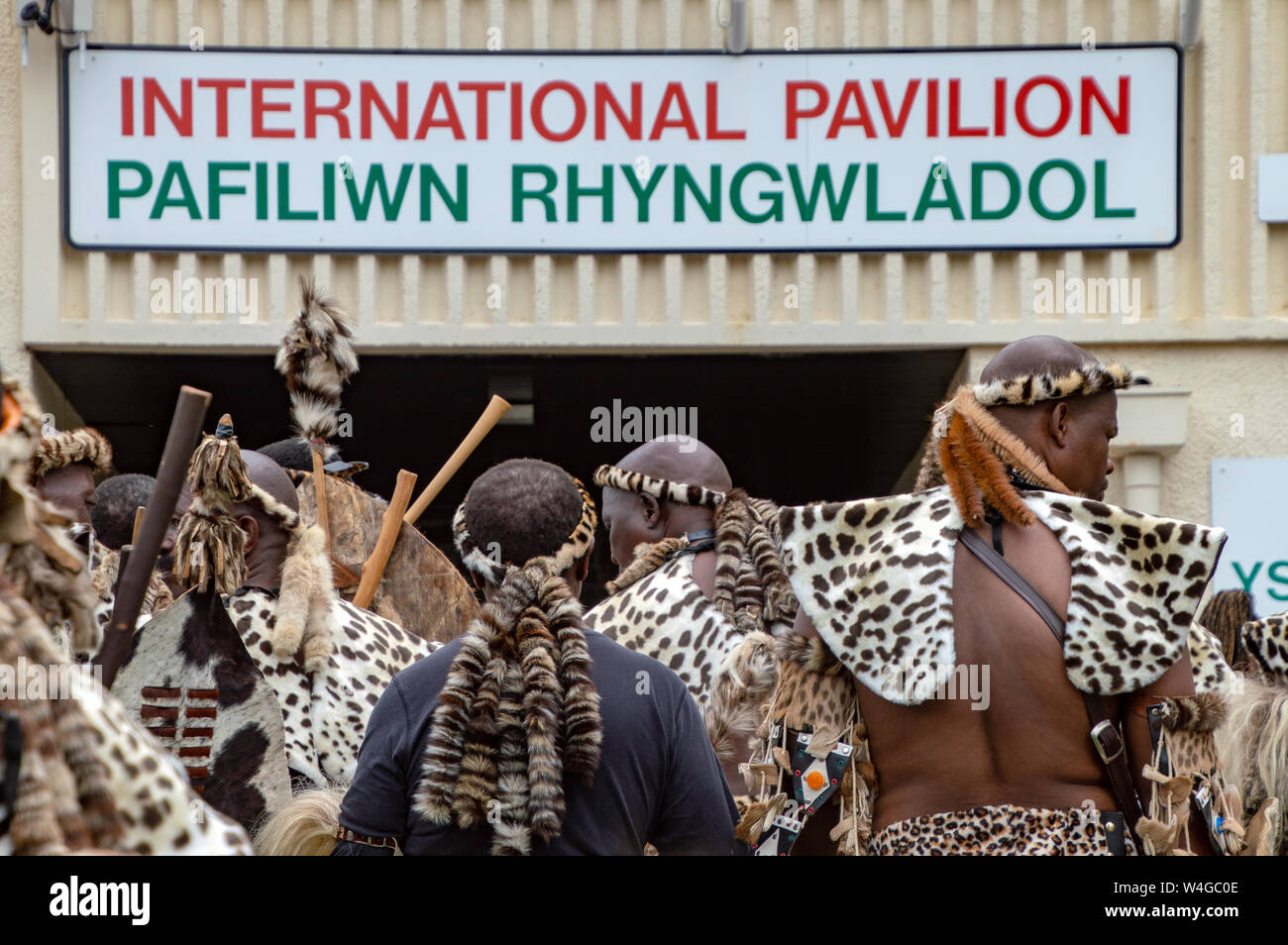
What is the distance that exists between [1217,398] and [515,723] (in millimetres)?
6494

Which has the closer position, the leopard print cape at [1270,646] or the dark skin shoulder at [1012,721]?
the dark skin shoulder at [1012,721]

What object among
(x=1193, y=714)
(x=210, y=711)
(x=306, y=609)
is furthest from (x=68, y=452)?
(x=1193, y=714)

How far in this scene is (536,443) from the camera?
34.2ft

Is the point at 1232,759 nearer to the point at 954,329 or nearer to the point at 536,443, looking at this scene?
the point at 954,329

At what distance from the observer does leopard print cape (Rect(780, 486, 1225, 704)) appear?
2.59 m

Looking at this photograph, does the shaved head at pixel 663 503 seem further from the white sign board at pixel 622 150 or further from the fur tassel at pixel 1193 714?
the white sign board at pixel 622 150

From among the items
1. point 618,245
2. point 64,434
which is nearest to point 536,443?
point 618,245

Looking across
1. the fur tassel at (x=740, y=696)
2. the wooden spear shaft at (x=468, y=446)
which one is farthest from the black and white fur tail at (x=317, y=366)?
the fur tassel at (x=740, y=696)

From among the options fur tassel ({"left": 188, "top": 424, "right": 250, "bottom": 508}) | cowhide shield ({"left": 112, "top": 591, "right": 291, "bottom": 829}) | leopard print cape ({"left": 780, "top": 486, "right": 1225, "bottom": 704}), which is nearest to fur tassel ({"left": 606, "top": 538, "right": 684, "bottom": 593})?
fur tassel ({"left": 188, "top": 424, "right": 250, "bottom": 508})

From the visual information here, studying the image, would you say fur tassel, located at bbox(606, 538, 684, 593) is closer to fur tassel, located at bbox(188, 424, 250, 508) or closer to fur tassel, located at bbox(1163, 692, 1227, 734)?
fur tassel, located at bbox(188, 424, 250, 508)

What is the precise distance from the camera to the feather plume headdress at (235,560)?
137 inches

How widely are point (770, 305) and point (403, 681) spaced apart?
223 inches

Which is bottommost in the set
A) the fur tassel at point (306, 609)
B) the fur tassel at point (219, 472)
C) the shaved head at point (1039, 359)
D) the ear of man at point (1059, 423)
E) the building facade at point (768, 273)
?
the fur tassel at point (306, 609)

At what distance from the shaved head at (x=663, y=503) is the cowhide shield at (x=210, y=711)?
167 centimetres
